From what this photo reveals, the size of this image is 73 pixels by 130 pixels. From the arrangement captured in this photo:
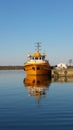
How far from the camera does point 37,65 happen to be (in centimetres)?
7262

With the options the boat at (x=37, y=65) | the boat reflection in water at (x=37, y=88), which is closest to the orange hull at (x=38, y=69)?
the boat at (x=37, y=65)

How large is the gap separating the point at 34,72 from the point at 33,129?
58.5m

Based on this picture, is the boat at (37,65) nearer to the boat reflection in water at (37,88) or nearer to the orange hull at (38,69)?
the orange hull at (38,69)

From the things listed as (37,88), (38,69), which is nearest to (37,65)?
(38,69)

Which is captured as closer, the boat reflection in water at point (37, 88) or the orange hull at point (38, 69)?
the boat reflection in water at point (37, 88)

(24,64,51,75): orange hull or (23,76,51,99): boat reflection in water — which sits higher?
(24,64,51,75): orange hull

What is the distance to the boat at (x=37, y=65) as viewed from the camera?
7294 cm

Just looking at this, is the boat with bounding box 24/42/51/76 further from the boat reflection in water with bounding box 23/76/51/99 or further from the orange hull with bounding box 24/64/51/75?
the boat reflection in water with bounding box 23/76/51/99

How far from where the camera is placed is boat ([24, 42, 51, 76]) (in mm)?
72938

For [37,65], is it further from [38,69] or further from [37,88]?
[37,88]

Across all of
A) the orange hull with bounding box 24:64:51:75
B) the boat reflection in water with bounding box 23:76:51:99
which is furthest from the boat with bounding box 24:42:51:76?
the boat reflection in water with bounding box 23:76:51:99

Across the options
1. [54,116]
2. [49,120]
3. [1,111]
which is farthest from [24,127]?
[1,111]

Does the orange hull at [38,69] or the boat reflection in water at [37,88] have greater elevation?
the orange hull at [38,69]

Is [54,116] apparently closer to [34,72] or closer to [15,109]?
[15,109]
